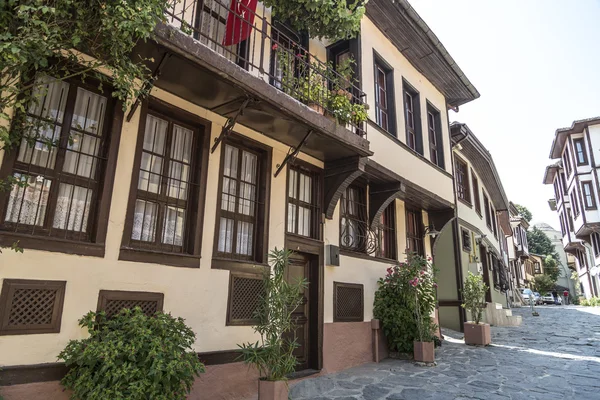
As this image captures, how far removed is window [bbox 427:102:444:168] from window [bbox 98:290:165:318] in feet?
28.1

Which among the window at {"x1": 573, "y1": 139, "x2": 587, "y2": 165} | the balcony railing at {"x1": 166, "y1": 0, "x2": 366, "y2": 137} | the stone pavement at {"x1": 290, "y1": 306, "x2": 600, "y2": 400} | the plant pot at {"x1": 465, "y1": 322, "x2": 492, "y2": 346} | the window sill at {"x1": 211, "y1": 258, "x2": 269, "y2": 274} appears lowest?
the stone pavement at {"x1": 290, "y1": 306, "x2": 600, "y2": 400}

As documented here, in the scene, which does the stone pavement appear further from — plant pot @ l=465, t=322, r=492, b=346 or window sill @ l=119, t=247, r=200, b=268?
window sill @ l=119, t=247, r=200, b=268

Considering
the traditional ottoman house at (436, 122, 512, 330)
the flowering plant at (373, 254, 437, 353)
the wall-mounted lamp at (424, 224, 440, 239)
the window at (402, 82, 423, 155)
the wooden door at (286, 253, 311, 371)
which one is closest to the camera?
the wooden door at (286, 253, 311, 371)

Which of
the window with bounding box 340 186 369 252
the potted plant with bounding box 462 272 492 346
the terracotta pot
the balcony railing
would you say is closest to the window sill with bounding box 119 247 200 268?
the balcony railing

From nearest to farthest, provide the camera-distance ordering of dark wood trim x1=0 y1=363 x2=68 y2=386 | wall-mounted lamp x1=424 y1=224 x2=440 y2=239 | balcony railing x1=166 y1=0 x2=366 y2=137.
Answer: dark wood trim x1=0 y1=363 x2=68 y2=386 → balcony railing x1=166 y1=0 x2=366 y2=137 → wall-mounted lamp x1=424 y1=224 x2=440 y2=239

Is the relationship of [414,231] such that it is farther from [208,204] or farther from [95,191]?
[95,191]

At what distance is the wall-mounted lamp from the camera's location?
10305 millimetres

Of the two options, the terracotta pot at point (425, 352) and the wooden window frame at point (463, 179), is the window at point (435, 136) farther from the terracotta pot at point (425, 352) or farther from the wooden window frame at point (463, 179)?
the terracotta pot at point (425, 352)

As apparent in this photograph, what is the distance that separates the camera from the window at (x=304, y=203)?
22.3 feet

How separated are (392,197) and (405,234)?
1.79m

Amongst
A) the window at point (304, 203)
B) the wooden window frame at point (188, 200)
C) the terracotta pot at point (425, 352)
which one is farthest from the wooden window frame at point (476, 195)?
the wooden window frame at point (188, 200)

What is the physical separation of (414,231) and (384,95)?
3.69 metres

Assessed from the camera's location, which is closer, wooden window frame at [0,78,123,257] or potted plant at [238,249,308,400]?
wooden window frame at [0,78,123,257]

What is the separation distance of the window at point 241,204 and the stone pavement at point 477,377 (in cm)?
219
